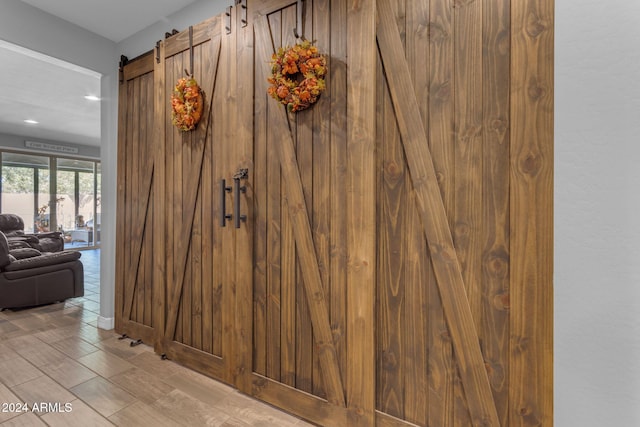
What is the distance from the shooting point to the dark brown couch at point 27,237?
18.6ft

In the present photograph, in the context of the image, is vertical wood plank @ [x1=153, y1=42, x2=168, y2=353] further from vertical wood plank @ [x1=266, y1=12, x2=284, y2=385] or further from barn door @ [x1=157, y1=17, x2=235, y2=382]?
vertical wood plank @ [x1=266, y1=12, x2=284, y2=385]

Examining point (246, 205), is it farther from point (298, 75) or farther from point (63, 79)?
point (63, 79)

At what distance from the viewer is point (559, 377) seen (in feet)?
3.77

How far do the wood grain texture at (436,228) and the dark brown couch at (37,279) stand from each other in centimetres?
467

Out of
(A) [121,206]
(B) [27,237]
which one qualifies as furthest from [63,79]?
(B) [27,237]

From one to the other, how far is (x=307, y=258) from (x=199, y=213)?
3.36 feet

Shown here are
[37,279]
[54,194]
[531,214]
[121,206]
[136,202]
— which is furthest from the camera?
[54,194]

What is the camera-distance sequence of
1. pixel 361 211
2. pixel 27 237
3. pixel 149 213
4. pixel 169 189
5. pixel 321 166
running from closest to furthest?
pixel 361 211 → pixel 321 166 → pixel 169 189 → pixel 149 213 → pixel 27 237

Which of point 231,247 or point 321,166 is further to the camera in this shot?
point 231,247

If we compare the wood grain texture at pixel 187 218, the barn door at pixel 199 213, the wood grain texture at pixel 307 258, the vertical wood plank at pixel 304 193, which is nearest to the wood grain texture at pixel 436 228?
the vertical wood plank at pixel 304 193

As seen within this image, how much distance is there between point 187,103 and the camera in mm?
2223

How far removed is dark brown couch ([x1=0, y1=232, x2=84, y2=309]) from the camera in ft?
A: 11.8

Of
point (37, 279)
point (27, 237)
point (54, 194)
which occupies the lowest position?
point (37, 279)

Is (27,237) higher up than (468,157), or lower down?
lower down
